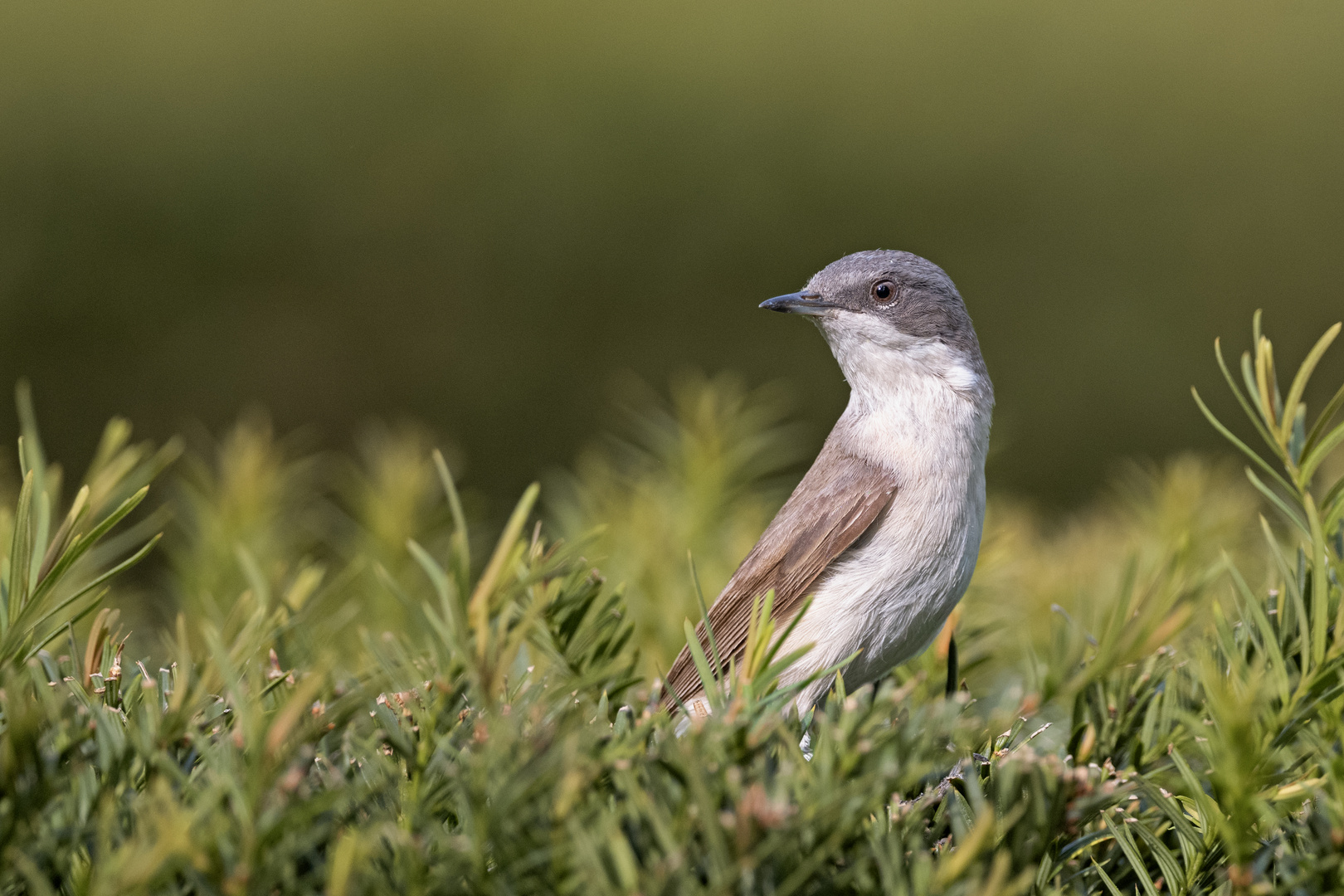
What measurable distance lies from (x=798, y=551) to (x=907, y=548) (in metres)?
0.19

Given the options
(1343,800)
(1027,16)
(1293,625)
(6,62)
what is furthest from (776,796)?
(1027,16)

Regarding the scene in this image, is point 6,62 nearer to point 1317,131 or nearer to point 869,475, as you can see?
point 869,475

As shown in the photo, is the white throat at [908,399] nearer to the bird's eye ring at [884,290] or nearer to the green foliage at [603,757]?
the bird's eye ring at [884,290]

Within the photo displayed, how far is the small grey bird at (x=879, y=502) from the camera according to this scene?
1774 millimetres

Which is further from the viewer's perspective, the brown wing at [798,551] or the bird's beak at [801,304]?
the bird's beak at [801,304]

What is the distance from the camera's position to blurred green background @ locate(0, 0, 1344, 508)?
469cm

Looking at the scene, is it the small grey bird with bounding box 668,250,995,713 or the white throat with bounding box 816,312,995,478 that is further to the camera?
the white throat with bounding box 816,312,995,478

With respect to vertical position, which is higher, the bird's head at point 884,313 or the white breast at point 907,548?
the bird's head at point 884,313

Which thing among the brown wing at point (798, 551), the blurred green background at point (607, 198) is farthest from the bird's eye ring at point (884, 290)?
the blurred green background at point (607, 198)

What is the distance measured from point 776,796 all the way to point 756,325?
4.71 m

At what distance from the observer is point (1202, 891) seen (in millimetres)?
926

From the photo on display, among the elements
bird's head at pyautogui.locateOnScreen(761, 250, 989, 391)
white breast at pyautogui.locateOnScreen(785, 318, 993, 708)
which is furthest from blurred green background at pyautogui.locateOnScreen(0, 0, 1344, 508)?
white breast at pyautogui.locateOnScreen(785, 318, 993, 708)

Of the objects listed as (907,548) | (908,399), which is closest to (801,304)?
(908,399)

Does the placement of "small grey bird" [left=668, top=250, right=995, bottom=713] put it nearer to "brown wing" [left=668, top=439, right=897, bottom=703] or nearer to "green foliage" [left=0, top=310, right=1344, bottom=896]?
"brown wing" [left=668, top=439, right=897, bottom=703]
